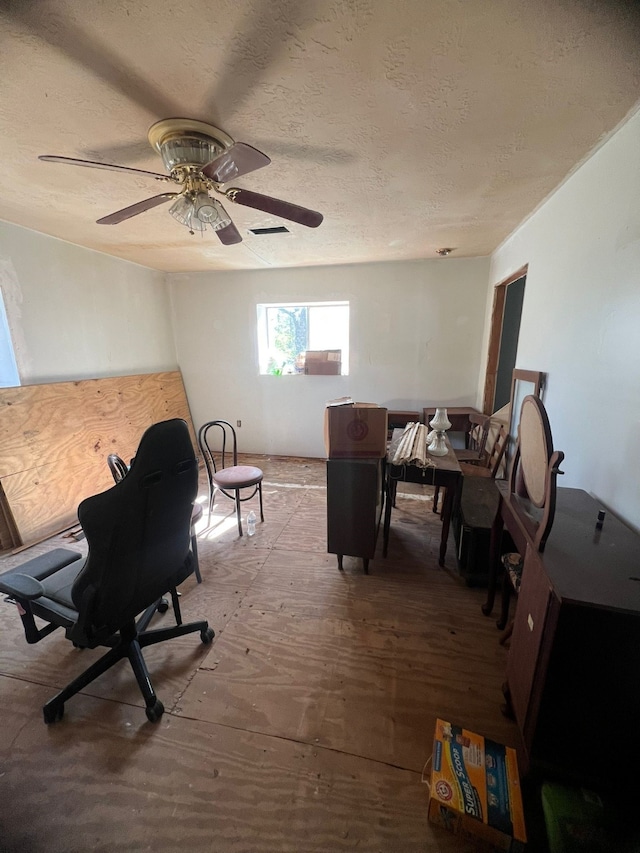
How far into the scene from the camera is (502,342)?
136 inches

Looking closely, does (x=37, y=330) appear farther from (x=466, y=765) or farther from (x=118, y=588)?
(x=466, y=765)

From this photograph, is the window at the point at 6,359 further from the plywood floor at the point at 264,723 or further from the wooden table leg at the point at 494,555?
the wooden table leg at the point at 494,555

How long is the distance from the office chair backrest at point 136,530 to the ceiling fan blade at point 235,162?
40.4 inches

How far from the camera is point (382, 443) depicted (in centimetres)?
203

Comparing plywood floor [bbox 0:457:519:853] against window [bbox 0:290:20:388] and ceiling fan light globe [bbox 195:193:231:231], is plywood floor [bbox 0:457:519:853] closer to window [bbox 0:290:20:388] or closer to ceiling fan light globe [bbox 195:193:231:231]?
window [bbox 0:290:20:388]

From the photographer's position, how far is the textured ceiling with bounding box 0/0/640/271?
932 millimetres

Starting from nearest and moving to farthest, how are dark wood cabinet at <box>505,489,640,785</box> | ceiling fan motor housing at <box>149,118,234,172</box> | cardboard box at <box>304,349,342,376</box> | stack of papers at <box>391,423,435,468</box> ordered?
dark wood cabinet at <box>505,489,640,785</box> < ceiling fan motor housing at <box>149,118,234,172</box> < stack of papers at <box>391,423,435,468</box> < cardboard box at <box>304,349,342,376</box>

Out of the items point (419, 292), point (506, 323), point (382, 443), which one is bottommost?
point (382, 443)

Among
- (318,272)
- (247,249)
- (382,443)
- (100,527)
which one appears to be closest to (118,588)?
(100,527)

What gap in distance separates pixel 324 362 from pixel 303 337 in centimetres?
55

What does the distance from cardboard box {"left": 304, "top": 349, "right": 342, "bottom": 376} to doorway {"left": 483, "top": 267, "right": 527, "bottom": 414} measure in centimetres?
172

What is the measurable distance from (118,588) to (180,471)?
0.48 meters

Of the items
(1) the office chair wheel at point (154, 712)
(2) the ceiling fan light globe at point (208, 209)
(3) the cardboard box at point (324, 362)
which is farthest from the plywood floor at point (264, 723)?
(3) the cardboard box at point (324, 362)

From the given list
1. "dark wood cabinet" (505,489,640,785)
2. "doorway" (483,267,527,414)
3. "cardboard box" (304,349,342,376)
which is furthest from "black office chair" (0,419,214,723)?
"doorway" (483,267,527,414)
